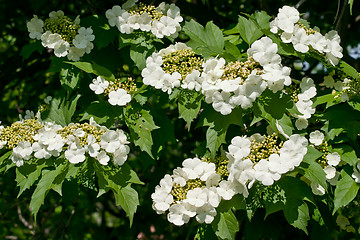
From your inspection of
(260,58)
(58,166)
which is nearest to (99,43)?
(58,166)

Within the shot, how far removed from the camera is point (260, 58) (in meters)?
1.97

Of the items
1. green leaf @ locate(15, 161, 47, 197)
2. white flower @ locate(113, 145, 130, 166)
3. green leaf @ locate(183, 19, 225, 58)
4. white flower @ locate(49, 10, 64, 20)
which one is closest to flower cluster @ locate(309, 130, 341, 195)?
green leaf @ locate(183, 19, 225, 58)

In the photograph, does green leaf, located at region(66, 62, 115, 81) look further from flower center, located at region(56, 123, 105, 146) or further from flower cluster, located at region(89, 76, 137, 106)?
flower center, located at region(56, 123, 105, 146)

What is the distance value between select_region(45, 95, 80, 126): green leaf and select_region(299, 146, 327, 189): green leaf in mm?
1238

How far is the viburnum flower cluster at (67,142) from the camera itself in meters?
2.03

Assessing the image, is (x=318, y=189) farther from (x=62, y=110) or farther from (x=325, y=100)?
(x=62, y=110)

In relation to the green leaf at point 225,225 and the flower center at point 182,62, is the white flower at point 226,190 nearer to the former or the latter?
the green leaf at point 225,225

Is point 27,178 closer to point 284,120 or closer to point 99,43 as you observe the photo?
point 99,43

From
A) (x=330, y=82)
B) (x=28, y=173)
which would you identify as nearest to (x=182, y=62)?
(x=330, y=82)

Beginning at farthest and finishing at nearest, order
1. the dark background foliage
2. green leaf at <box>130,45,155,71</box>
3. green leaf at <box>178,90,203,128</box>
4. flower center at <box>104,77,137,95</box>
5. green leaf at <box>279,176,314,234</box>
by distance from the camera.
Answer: the dark background foliage, green leaf at <box>130,45,155,71</box>, flower center at <box>104,77,137,95</box>, green leaf at <box>178,90,203,128</box>, green leaf at <box>279,176,314,234</box>

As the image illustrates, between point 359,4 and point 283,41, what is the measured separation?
1.98 metres

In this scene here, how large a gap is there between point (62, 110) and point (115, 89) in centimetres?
37

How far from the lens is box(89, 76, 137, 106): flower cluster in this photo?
7.03 feet

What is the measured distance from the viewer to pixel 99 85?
222 centimetres
